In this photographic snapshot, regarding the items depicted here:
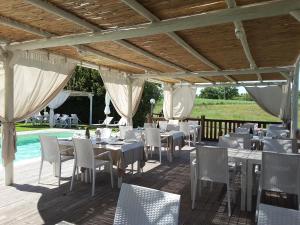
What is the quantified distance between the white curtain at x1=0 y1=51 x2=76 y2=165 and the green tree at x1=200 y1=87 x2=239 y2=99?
2089 centimetres

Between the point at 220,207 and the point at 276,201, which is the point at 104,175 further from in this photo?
the point at 276,201

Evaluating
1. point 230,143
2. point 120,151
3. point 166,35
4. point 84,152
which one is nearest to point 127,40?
point 166,35

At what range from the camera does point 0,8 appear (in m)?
3.27

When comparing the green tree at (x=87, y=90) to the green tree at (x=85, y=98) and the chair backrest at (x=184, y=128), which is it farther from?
the chair backrest at (x=184, y=128)

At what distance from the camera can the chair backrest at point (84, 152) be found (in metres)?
4.29

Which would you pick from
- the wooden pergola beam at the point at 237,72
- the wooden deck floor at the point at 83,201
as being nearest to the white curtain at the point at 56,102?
the wooden pergola beam at the point at 237,72

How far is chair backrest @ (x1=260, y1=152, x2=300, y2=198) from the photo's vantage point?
319 centimetres

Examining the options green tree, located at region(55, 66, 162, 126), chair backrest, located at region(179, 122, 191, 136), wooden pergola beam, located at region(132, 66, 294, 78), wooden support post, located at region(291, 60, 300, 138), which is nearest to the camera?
wooden support post, located at region(291, 60, 300, 138)

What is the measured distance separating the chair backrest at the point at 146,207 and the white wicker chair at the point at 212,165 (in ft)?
6.22

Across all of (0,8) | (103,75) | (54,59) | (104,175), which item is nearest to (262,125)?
(103,75)

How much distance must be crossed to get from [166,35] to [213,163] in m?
2.09

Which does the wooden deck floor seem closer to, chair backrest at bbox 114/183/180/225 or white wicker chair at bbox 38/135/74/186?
white wicker chair at bbox 38/135/74/186

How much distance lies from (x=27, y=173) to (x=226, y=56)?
466 cm

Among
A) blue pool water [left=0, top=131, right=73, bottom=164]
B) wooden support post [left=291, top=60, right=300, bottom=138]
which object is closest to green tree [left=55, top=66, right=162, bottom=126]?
blue pool water [left=0, top=131, right=73, bottom=164]
